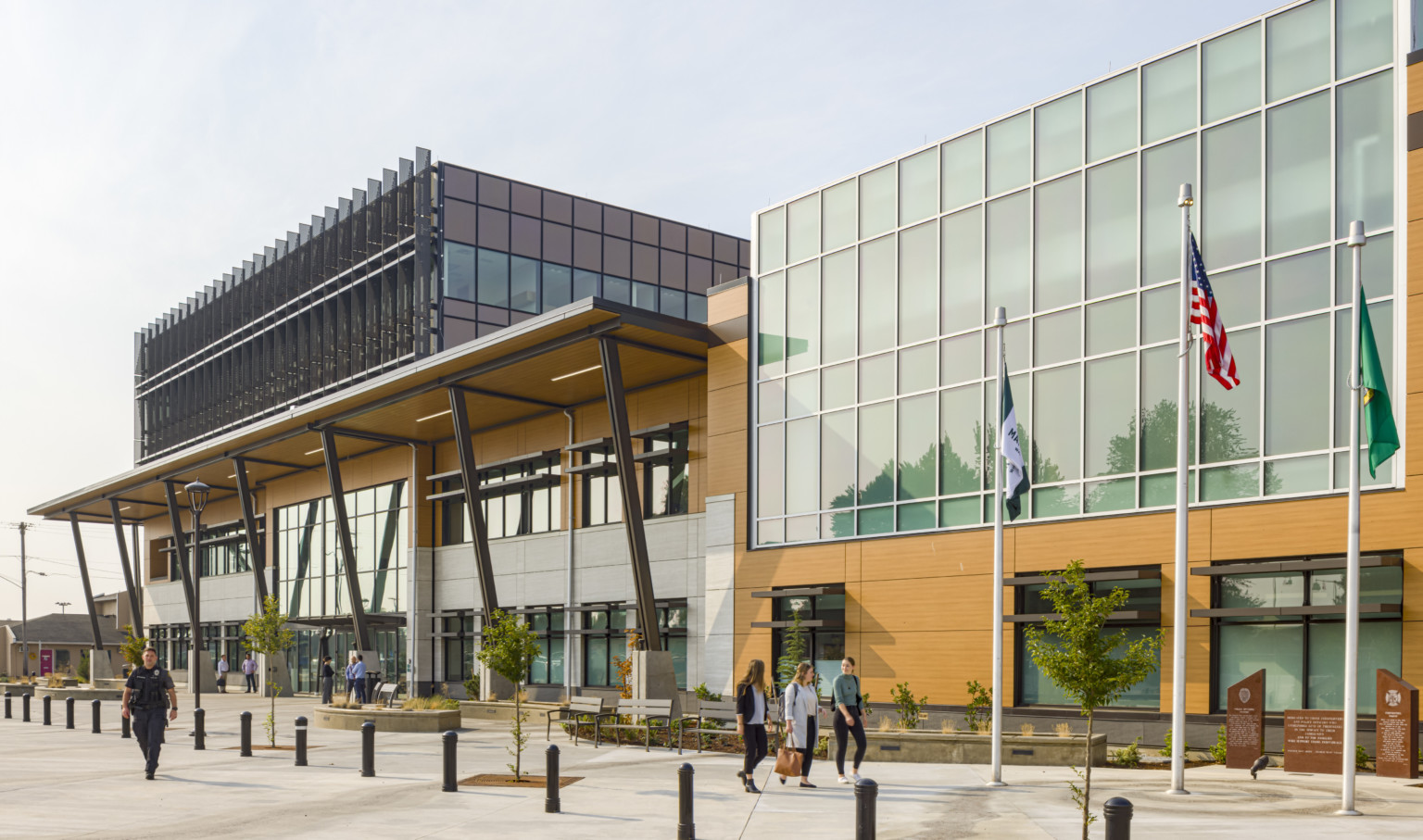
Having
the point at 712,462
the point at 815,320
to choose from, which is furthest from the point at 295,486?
the point at 815,320

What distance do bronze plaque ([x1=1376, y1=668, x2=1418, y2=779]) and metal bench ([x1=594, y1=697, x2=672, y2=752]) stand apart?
1214 cm

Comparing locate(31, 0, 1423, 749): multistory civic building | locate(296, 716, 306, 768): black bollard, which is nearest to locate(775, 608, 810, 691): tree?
locate(31, 0, 1423, 749): multistory civic building

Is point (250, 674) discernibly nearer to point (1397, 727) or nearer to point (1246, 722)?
point (1246, 722)

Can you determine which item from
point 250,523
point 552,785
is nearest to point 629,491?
point 552,785

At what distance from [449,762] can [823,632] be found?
14897 mm

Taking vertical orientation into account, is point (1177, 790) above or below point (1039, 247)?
below

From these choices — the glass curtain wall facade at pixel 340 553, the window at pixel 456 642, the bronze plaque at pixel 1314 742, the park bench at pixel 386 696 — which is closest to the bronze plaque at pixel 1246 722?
the bronze plaque at pixel 1314 742

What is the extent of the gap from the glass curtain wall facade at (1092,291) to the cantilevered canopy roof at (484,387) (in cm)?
328

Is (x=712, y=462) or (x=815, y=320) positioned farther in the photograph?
(x=712, y=462)

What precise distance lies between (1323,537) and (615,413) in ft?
55.3

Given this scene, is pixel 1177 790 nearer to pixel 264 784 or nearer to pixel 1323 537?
pixel 1323 537

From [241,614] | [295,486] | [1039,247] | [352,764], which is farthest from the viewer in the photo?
[241,614]

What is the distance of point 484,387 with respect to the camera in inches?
1473

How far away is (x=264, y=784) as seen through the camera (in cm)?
1777
